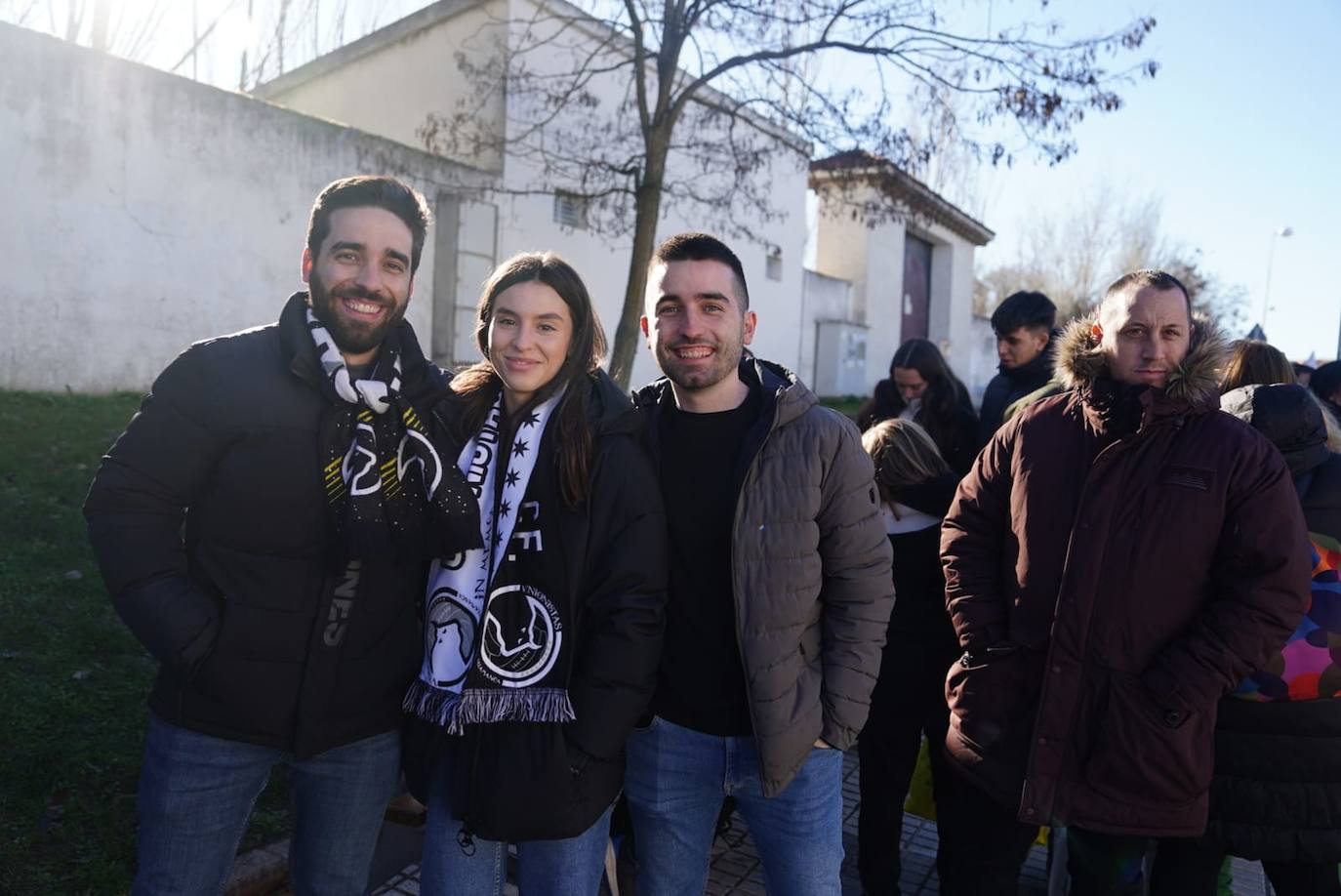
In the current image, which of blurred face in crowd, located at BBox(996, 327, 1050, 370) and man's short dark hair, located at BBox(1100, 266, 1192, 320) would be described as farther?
blurred face in crowd, located at BBox(996, 327, 1050, 370)

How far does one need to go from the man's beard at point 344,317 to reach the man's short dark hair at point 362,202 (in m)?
0.10

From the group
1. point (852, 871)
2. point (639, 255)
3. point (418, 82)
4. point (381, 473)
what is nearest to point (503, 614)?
point (381, 473)

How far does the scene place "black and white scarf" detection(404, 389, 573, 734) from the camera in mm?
2150

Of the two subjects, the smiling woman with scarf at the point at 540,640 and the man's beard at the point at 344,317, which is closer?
the smiling woman with scarf at the point at 540,640

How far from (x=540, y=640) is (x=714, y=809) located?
0.72 meters

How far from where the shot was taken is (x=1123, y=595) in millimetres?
Result: 2473

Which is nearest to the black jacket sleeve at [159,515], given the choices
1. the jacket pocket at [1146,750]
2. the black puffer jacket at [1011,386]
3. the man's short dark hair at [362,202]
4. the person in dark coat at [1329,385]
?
the man's short dark hair at [362,202]

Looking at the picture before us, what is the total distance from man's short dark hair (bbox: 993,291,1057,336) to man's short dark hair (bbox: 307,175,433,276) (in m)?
3.31

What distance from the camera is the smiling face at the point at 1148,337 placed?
2605 millimetres

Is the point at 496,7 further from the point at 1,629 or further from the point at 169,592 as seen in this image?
the point at 169,592

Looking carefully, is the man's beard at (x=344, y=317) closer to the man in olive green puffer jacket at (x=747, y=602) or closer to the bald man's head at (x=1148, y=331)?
the man in olive green puffer jacket at (x=747, y=602)

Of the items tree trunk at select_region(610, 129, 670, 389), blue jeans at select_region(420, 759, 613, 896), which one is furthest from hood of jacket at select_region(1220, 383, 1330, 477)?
tree trunk at select_region(610, 129, 670, 389)

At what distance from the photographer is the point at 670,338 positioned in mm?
2373

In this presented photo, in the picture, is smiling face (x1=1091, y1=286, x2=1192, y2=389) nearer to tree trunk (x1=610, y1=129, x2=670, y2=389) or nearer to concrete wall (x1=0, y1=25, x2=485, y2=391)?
tree trunk (x1=610, y1=129, x2=670, y2=389)
